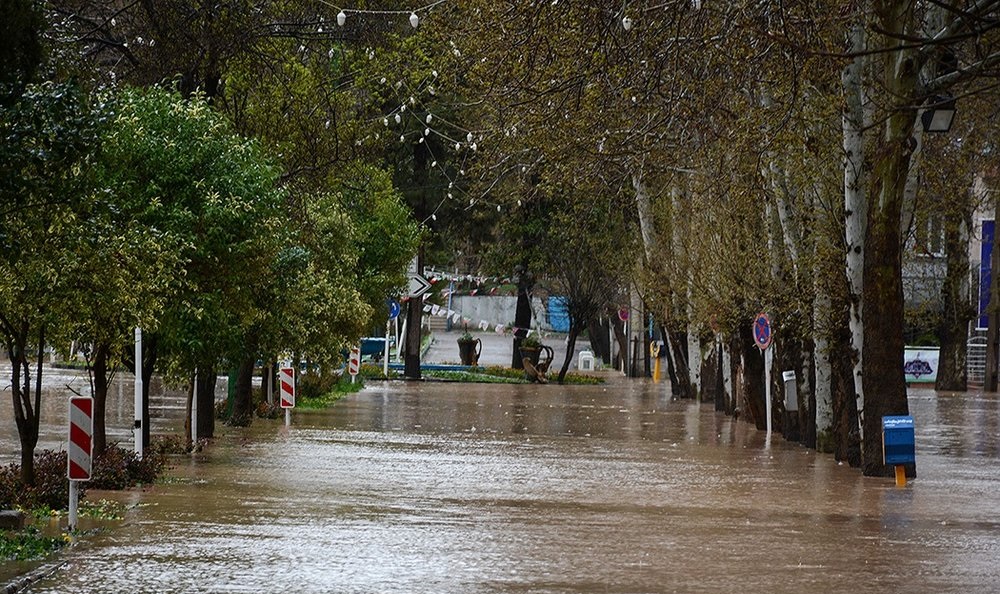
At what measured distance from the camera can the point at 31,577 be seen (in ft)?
37.1

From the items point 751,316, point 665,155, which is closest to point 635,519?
point 665,155

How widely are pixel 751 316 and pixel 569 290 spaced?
2594 centimetres

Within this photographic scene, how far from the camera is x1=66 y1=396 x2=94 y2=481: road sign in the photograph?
45.8ft

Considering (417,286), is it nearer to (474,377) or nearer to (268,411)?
(474,377)

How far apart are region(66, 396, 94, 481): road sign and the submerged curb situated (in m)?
2.08

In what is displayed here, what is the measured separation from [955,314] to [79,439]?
4425 centimetres

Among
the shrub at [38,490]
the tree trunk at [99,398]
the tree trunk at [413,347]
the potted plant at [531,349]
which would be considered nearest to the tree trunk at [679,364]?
the tree trunk at [413,347]

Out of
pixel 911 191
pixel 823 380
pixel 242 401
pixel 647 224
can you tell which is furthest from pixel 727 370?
pixel 911 191

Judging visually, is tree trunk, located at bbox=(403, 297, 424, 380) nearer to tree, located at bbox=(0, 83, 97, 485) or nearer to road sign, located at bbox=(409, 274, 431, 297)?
road sign, located at bbox=(409, 274, 431, 297)

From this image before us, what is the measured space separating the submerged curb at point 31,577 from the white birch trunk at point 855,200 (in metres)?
12.6

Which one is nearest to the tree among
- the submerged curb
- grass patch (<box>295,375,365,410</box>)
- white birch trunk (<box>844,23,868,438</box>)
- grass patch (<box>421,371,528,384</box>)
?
the submerged curb

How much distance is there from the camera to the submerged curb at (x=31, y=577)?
1084 cm

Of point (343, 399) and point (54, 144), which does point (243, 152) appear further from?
point (343, 399)

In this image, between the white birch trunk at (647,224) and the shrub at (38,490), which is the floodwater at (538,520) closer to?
the shrub at (38,490)
